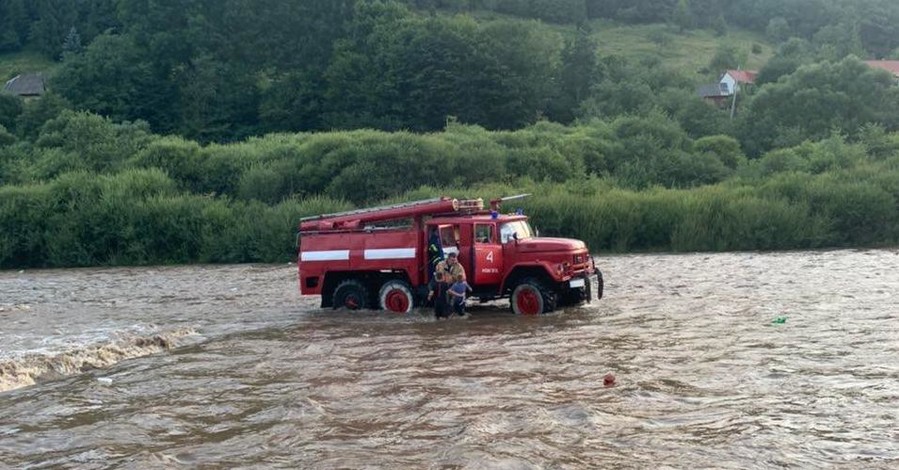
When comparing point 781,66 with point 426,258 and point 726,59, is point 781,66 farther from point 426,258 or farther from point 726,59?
point 426,258

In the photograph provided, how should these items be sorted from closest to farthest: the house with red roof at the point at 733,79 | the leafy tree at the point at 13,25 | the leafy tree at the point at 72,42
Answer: the house with red roof at the point at 733,79, the leafy tree at the point at 72,42, the leafy tree at the point at 13,25

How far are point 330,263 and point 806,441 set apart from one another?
43.2ft

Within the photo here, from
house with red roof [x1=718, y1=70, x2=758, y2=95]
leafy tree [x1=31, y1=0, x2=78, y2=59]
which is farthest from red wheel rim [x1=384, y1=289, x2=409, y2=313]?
leafy tree [x1=31, y1=0, x2=78, y2=59]

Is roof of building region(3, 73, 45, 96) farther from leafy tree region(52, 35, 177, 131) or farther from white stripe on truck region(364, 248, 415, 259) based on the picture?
white stripe on truck region(364, 248, 415, 259)

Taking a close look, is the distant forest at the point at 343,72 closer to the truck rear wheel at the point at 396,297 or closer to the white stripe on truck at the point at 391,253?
the truck rear wheel at the point at 396,297

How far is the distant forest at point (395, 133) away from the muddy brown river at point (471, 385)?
1787 cm

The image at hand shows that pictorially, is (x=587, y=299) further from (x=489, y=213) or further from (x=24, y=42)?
(x=24, y=42)

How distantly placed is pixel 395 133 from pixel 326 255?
106ft

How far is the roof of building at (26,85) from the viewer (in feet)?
314

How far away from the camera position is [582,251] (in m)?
19.7

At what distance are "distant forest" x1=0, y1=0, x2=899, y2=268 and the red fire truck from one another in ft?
Answer: 64.7

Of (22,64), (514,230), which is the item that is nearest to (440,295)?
(514,230)

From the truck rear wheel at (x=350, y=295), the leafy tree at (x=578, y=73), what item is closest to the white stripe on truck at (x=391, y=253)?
the truck rear wheel at (x=350, y=295)


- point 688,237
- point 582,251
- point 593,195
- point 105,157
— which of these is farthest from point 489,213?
point 105,157
